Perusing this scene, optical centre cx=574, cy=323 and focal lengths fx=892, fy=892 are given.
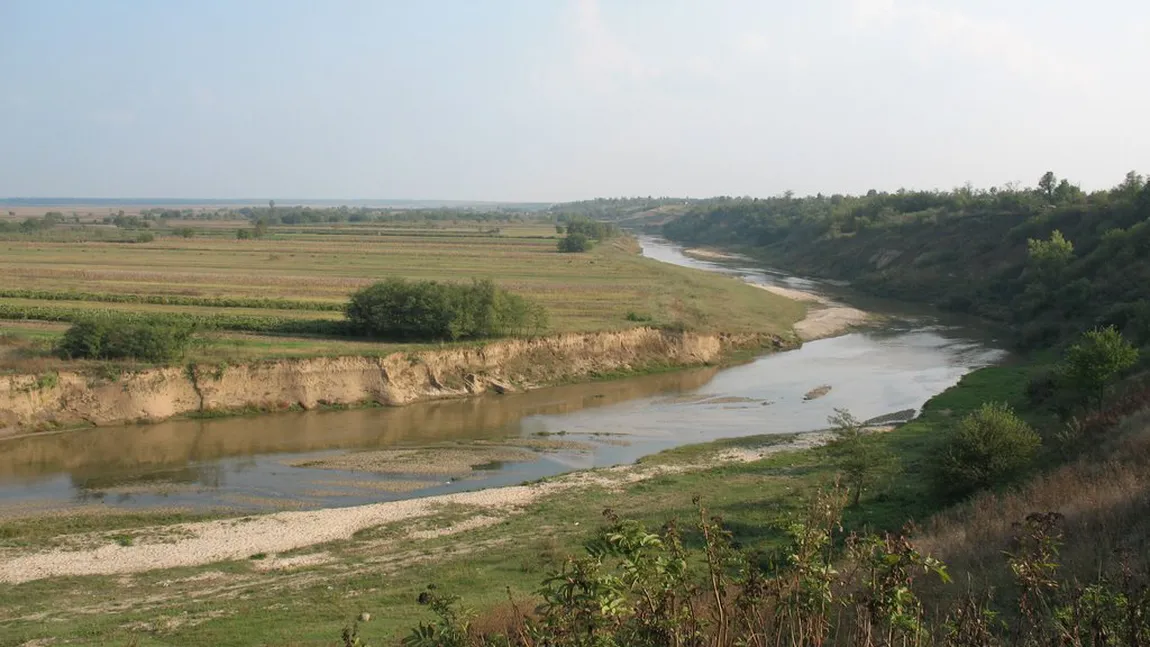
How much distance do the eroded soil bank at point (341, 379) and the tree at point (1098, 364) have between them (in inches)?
918

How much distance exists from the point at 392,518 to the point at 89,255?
238ft

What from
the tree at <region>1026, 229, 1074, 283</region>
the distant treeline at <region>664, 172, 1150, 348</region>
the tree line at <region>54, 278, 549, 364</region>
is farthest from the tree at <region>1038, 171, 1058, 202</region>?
the tree line at <region>54, 278, 549, 364</region>

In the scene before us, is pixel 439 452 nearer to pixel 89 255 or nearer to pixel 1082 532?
pixel 1082 532

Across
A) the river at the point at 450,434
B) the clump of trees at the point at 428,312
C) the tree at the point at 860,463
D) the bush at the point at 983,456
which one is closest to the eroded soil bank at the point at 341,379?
the river at the point at 450,434

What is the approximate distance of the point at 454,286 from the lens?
47.6 m

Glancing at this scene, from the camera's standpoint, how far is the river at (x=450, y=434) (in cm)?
2830

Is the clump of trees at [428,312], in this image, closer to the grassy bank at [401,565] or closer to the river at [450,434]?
the river at [450,434]

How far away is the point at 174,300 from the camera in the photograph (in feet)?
172

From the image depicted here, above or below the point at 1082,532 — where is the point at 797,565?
above

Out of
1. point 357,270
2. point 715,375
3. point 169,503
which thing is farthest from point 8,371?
point 357,270

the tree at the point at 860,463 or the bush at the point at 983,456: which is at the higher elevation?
the bush at the point at 983,456

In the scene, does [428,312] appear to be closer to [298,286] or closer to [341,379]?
[341,379]

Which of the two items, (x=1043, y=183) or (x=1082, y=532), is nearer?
(x=1082, y=532)

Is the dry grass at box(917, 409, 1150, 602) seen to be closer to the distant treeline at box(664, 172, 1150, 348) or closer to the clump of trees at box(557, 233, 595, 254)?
the distant treeline at box(664, 172, 1150, 348)
